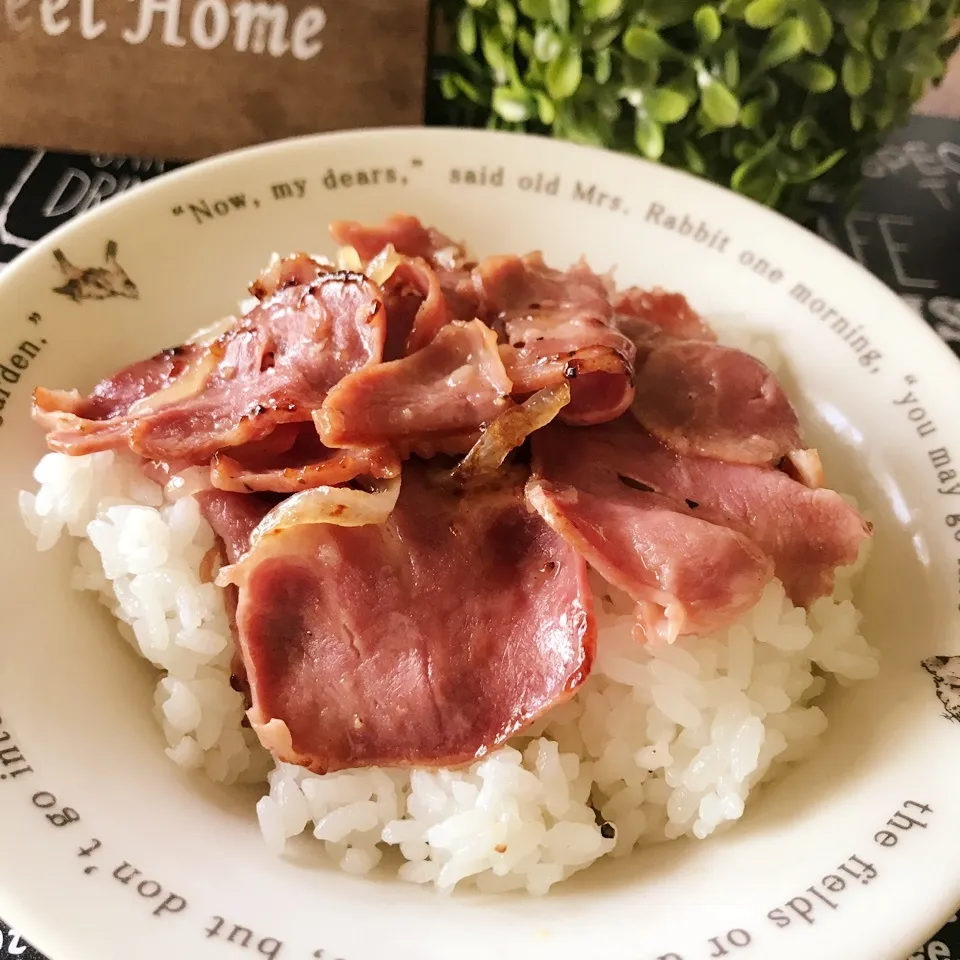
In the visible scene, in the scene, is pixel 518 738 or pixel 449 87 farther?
pixel 449 87

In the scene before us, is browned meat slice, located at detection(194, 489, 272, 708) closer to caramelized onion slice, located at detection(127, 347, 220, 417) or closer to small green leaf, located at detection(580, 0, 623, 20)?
caramelized onion slice, located at detection(127, 347, 220, 417)

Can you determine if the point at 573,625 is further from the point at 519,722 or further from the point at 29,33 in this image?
the point at 29,33

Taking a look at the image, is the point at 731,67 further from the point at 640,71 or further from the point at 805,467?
the point at 805,467

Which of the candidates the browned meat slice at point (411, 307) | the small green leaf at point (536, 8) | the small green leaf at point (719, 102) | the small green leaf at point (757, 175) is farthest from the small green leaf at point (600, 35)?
the browned meat slice at point (411, 307)

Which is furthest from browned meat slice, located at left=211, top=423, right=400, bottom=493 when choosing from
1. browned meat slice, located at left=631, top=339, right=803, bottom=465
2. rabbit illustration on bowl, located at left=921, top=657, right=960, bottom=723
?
rabbit illustration on bowl, located at left=921, top=657, right=960, bottom=723

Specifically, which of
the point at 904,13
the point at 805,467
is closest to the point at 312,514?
the point at 805,467
